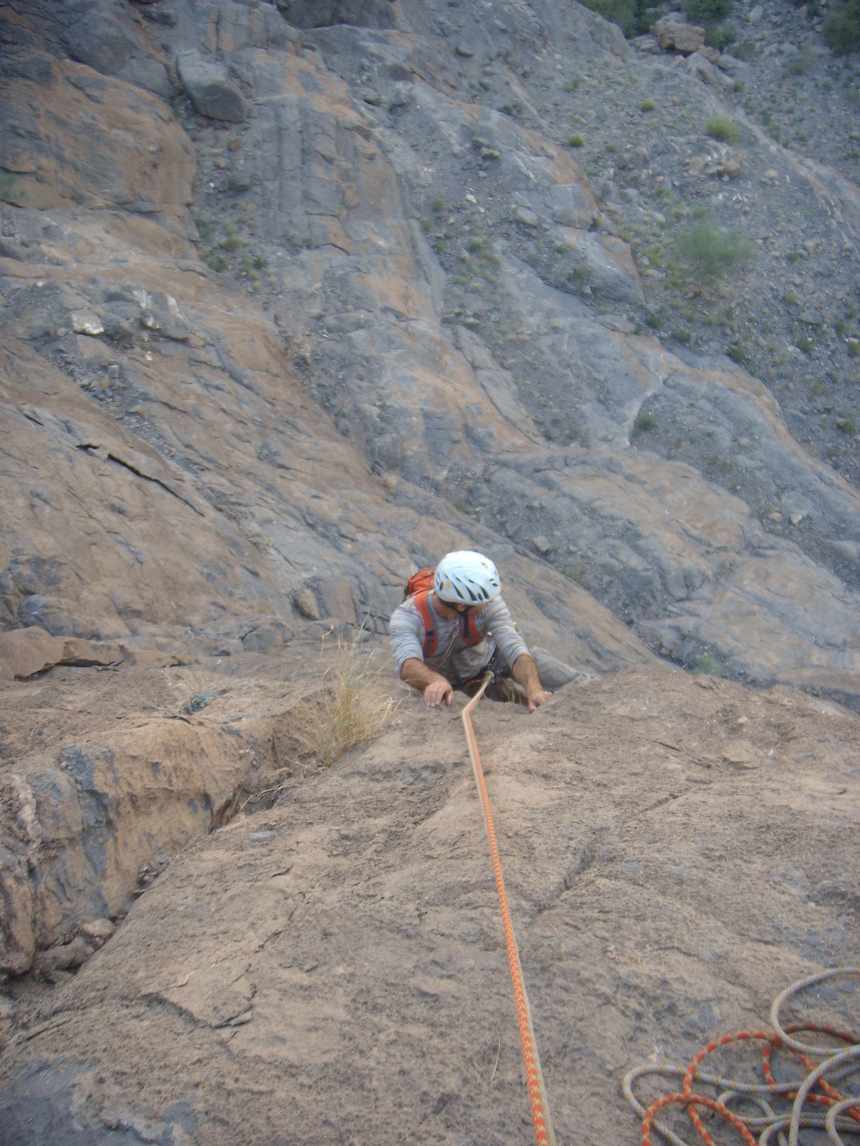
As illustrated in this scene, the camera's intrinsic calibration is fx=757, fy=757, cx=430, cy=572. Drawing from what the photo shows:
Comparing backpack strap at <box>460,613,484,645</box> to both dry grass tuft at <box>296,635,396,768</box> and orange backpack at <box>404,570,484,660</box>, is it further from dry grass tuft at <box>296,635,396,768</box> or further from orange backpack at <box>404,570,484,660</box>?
dry grass tuft at <box>296,635,396,768</box>

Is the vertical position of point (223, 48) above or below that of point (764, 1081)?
above

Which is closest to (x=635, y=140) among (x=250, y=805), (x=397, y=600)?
(x=397, y=600)

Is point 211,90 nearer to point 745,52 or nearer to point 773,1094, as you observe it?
point 773,1094

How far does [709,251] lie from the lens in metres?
14.3

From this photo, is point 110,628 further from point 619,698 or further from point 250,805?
point 619,698

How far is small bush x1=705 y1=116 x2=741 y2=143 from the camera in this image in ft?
52.7

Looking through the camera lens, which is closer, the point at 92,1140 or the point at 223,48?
the point at 92,1140

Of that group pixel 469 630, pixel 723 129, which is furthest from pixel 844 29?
pixel 469 630

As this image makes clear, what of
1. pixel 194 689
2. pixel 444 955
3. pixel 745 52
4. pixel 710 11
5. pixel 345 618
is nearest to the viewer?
pixel 444 955

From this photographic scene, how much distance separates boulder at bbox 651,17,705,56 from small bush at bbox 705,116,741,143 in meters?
4.37

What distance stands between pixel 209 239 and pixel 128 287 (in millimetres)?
3081

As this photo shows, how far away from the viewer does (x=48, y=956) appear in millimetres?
2502

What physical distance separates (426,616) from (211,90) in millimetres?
11371

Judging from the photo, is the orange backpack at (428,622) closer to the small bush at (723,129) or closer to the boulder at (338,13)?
the boulder at (338,13)
